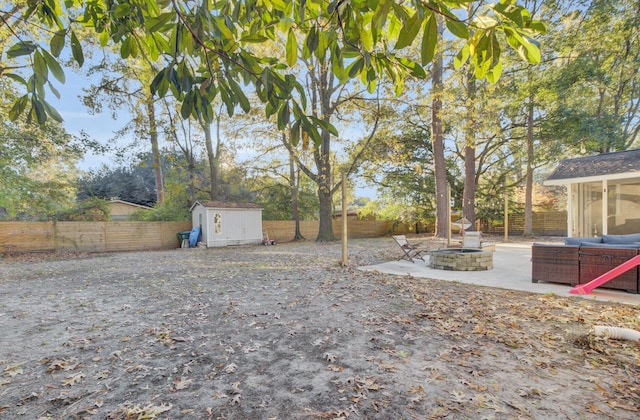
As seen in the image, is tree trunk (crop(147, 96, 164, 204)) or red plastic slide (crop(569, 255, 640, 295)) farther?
tree trunk (crop(147, 96, 164, 204))

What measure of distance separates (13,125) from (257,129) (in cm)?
935

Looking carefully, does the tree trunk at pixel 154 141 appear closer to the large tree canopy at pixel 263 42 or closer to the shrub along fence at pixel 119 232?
the shrub along fence at pixel 119 232

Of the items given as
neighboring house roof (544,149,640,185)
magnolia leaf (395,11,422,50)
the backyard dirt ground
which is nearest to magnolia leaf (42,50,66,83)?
magnolia leaf (395,11,422,50)

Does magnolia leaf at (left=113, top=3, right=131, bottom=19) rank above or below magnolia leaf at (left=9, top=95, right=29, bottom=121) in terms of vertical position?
above

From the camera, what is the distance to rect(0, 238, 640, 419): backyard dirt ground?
2088 mm

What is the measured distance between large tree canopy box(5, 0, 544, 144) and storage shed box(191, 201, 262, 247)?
13.6 m

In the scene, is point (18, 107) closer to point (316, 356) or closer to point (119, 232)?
point (316, 356)

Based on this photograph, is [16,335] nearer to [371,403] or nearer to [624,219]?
[371,403]

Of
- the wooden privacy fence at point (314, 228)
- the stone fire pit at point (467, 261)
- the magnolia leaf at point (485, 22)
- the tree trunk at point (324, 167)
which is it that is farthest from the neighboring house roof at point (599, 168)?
the wooden privacy fence at point (314, 228)

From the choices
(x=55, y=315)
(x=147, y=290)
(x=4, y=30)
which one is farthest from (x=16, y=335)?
(x=4, y=30)

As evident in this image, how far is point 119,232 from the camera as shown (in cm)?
1366

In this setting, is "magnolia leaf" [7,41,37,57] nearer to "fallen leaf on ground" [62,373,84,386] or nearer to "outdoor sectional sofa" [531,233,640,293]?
"fallen leaf on ground" [62,373,84,386]

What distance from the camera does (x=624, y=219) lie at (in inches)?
352

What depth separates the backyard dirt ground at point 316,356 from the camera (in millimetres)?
2088
